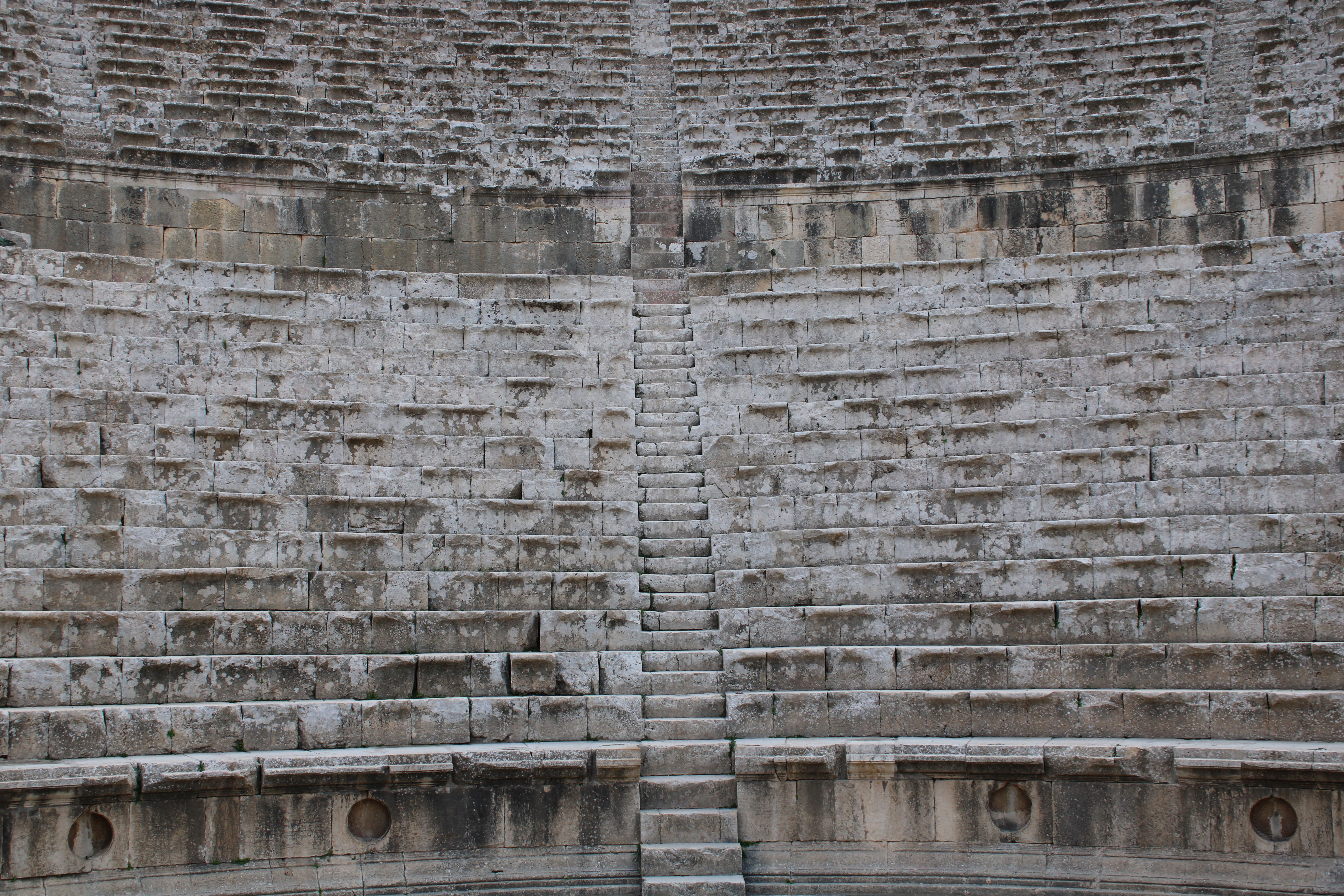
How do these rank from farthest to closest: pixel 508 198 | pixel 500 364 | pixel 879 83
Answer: pixel 879 83 → pixel 508 198 → pixel 500 364

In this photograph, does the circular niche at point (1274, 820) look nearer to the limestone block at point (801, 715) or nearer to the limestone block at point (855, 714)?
the limestone block at point (855, 714)

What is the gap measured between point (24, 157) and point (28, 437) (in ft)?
15.3

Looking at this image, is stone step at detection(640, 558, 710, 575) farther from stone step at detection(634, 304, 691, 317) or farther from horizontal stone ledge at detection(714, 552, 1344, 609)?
stone step at detection(634, 304, 691, 317)

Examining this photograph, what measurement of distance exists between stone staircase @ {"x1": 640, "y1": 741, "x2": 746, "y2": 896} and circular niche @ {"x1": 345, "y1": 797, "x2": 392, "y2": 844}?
4.70 feet

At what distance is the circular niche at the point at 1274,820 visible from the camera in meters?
5.83

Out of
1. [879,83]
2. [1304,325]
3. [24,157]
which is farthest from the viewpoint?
[879,83]

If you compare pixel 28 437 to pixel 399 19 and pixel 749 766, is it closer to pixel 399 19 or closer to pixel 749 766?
pixel 749 766

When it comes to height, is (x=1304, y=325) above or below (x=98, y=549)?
above

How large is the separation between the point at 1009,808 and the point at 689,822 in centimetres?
181

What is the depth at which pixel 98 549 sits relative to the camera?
705 centimetres

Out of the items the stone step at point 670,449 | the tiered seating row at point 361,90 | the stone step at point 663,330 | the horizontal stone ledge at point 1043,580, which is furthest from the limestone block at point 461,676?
the tiered seating row at point 361,90

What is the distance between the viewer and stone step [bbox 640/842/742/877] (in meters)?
6.05

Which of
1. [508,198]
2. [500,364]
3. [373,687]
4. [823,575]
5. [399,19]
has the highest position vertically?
[399,19]

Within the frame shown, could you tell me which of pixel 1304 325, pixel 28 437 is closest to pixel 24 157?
pixel 28 437
